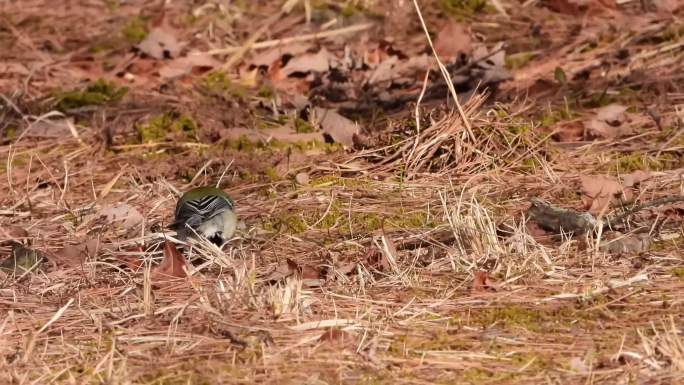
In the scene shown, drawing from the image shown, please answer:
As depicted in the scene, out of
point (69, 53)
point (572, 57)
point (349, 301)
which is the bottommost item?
point (69, 53)

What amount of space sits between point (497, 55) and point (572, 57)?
0.61 metres

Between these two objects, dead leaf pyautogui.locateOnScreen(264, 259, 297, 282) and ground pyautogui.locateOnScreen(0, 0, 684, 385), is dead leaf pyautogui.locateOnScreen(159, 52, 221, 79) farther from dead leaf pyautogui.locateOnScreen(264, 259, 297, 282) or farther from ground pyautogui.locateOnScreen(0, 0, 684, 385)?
dead leaf pyautogui.locateOnScreen(264, 259, 297, 282)

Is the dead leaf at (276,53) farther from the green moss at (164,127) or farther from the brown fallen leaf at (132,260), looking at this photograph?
the brown fallen leaf at (132,260)

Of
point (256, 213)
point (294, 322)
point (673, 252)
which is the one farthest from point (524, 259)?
point (256, 213)

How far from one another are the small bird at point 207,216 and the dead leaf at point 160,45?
2933mm

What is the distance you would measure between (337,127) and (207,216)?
1654 mm

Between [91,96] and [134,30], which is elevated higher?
[91,96]

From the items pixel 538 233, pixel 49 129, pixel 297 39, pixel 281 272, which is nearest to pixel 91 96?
pixel 49 129

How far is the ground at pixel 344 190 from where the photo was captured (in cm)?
371

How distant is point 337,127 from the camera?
6.30 meters

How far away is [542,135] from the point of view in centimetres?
590

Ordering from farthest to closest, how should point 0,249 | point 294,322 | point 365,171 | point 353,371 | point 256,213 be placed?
point 365,171 → point 256,213 → point 0,249 → point 294,322 → point 353,371

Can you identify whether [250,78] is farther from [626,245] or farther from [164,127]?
[626,245]

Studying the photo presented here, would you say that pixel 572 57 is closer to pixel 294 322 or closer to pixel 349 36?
pixel 349 36
